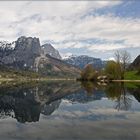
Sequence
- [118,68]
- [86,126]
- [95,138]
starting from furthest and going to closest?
[118,68] → [86,126] → [95,138]

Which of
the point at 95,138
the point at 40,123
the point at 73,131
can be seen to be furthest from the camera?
the point at 40,123

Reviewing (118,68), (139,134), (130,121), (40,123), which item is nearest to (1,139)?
(40,123)

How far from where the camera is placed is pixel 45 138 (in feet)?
86.7

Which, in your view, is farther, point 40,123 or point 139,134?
point 40,123

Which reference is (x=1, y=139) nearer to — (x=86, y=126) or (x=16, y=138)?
(x=16, y=138)

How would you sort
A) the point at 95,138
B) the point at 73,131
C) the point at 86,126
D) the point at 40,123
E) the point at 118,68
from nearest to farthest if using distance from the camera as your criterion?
1. the point at 95,138
2. the point at 73,131
3. the point at 86,126
4. the point at 40,123
5. the point at 118,68

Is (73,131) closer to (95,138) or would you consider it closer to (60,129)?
(60,129)

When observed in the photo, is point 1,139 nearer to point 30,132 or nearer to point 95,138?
point 30,132

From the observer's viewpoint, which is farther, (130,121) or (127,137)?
(130,121)

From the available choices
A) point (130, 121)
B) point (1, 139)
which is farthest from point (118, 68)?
point (1, 139)

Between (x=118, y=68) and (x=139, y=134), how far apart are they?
169m

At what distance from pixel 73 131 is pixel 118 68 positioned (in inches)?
6618

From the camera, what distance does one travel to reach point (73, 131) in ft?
97.4

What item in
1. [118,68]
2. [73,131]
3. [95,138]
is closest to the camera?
[95,138]
